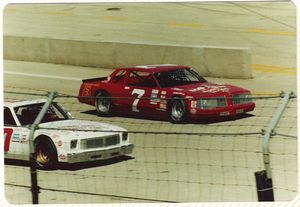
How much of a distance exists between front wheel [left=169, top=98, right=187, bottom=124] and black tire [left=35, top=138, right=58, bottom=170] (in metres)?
2.80

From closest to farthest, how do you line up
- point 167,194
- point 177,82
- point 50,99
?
point 50,99, point 167,194, point 177,82

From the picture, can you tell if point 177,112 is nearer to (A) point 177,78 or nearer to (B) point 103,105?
(A) point 177,78

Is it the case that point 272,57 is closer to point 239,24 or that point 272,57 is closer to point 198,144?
point 239,24

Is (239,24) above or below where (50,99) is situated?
above

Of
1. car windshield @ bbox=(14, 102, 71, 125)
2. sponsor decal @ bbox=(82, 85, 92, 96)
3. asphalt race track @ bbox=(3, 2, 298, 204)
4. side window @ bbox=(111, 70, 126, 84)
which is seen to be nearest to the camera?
asphalt race track @ bbox=(3, 2, 298, 204)

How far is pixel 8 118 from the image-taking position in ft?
40.7

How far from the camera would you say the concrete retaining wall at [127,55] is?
17562mm

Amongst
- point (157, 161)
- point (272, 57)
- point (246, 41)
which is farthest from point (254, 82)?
point (157, 161)

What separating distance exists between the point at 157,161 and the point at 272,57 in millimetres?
6740

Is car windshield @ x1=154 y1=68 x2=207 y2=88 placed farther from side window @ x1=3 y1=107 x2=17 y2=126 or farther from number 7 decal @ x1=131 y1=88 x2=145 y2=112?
side window @ x1=3 y1=107 x2=17 y2=126

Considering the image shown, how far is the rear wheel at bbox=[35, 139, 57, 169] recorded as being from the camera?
11625mm

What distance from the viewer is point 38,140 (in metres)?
11.8

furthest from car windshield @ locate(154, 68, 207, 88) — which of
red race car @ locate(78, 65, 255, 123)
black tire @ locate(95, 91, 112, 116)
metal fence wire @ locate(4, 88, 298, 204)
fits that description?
black tire @ locate(95, 91, 112, 116)

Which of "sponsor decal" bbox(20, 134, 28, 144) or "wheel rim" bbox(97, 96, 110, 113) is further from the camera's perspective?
"wheel rim" bbox(97, 96, 110, 113)
